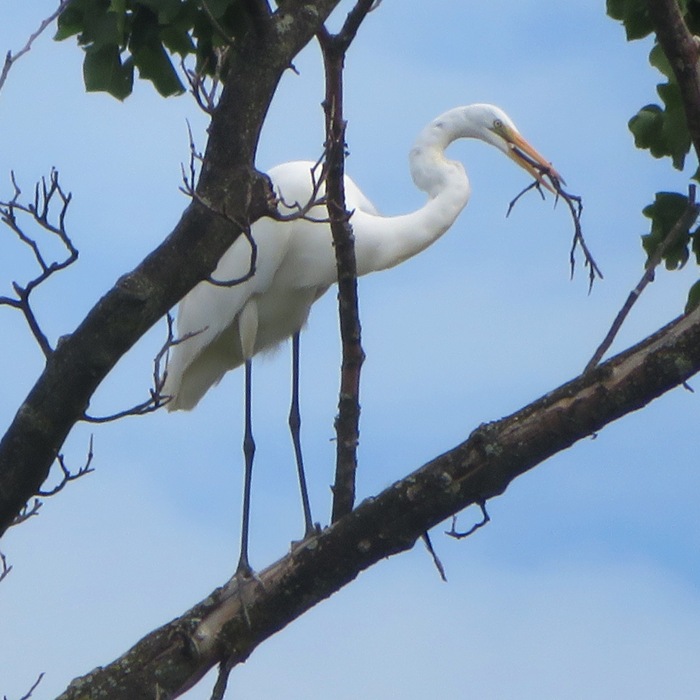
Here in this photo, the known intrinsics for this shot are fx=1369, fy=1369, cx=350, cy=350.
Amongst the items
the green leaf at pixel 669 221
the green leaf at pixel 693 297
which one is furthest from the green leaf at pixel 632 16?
the green leaf at pixel 693 297

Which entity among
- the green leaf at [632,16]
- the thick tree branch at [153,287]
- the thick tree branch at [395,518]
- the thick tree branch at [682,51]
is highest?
the green leaf at [632,16]

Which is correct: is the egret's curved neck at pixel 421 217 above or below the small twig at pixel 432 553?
above

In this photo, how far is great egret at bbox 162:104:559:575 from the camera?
5492 mm

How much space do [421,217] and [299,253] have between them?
574mm

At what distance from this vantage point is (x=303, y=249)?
572 cm

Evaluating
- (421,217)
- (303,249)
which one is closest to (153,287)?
(421,217)

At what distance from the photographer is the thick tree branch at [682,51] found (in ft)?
8.41

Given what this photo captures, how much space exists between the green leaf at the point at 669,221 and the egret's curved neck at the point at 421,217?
1832mm

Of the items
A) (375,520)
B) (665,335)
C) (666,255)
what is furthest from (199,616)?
(666,255)

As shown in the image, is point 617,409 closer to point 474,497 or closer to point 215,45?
point 474,497

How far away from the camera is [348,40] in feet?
9.74

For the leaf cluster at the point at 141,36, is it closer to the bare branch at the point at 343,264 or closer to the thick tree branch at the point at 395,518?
the bare branch at the point at 343,264

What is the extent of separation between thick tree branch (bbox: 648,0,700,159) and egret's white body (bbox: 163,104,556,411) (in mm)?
2718

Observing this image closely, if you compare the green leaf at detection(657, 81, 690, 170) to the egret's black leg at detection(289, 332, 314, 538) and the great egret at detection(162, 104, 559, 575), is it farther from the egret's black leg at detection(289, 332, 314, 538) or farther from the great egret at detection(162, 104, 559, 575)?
the egret's black leg at detection(289, 332, 314, 538)
